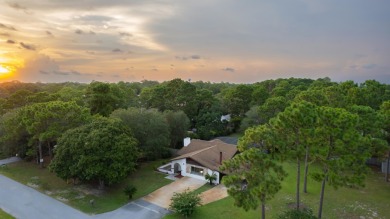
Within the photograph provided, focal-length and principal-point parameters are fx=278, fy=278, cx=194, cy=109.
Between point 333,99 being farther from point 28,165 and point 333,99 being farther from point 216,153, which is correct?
point 28,165

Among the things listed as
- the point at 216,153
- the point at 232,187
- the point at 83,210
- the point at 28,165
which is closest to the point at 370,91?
the point at 216,153

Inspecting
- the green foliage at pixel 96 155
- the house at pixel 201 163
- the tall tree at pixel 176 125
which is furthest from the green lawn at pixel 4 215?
the tall tree at pixel 176 125

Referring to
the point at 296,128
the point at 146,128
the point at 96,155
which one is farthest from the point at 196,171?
the point at 296,128

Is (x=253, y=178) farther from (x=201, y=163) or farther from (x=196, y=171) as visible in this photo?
(x=196, y=171)

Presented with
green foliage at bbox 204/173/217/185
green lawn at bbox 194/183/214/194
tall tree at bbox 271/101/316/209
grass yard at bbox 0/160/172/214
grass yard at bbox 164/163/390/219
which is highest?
tall tree at bbox 271/101/316/209

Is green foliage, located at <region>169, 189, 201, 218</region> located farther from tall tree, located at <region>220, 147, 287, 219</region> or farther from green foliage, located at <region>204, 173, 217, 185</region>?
green foliage, located at <region>204, 173, 217, 185</region>

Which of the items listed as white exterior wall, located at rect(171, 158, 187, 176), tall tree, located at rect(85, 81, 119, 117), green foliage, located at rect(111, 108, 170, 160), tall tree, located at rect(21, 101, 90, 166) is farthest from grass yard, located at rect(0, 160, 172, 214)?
tall tree, located at rect(85, 81, 119, 117)
